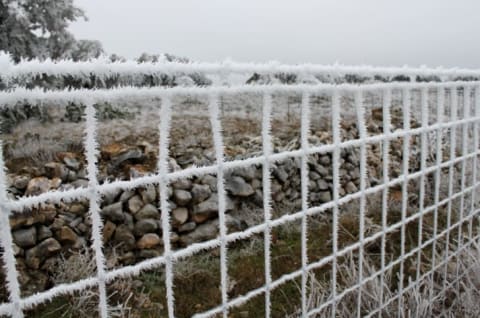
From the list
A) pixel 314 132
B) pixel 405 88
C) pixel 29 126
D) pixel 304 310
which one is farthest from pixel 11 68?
pixel 29 126

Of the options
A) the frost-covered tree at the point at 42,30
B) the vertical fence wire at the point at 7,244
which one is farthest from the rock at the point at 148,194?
the frost-covered tree at the point at 42,30

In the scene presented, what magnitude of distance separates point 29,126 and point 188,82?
455 cm

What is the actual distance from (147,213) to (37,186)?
2.60 feet

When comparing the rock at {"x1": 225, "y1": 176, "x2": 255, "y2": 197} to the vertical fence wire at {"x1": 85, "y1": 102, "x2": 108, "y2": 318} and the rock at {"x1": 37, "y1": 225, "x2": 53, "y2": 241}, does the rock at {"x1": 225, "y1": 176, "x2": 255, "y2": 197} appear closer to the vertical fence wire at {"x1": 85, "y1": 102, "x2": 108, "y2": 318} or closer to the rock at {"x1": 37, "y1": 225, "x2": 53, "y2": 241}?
the rock at {"x1": 37, "y1": 225, "x2": 53, "y2": 241}

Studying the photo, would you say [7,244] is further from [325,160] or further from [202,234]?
[325,160]

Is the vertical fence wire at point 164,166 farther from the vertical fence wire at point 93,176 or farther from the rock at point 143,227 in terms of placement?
the rock at point 143,227

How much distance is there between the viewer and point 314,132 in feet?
16.7

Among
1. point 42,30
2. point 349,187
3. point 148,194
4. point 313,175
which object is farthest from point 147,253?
point 42,30

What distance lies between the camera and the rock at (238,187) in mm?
3746

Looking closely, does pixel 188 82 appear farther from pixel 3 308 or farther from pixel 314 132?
pixel 314 132

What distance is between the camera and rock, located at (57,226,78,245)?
2934 mm

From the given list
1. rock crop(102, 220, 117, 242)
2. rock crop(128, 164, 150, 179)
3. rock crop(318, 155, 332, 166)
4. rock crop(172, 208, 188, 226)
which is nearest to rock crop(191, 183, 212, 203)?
rock crop(172, 208, 188, 226)

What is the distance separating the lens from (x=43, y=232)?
290 centimetres

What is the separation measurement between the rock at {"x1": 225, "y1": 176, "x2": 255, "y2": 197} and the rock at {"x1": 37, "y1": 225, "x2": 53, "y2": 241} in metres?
1.46
